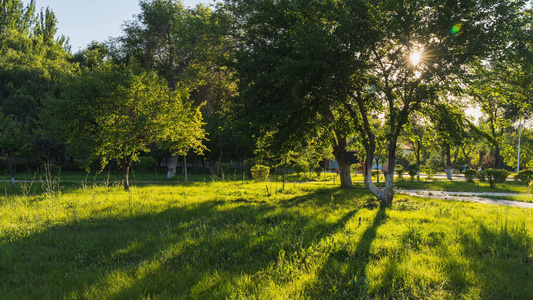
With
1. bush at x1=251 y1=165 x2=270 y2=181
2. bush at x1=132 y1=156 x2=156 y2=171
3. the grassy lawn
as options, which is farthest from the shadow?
bush at x1=132 y1=156 x2=156 y2=171

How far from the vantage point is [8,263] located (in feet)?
15.3

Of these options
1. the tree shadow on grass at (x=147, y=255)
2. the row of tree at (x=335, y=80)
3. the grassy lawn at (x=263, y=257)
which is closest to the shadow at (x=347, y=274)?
the grassy lawn at (x=263, y=257)

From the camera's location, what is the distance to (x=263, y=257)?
15.8ft

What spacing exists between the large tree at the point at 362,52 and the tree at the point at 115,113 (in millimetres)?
5444

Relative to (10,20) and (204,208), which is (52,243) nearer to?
(204,208)

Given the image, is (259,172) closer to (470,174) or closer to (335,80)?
(335,80)

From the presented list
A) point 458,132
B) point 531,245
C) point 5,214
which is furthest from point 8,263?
point 458,132

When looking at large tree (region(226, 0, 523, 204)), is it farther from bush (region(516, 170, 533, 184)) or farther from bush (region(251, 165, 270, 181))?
bush (region(516, 170, 533, 184))

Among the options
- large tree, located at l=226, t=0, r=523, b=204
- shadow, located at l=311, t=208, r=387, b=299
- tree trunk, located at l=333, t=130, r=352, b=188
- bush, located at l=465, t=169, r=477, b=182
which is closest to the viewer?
shadow, located at l=311, t=208, r=387, b=299

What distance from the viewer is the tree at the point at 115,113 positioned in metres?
13.6

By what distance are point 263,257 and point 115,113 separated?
12229 millimetres

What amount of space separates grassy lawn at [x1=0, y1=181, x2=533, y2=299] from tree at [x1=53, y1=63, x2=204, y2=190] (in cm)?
631

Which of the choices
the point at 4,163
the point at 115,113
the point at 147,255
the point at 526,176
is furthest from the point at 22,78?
the point at 526,176

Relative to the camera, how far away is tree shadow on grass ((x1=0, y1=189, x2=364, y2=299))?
12.3ft
